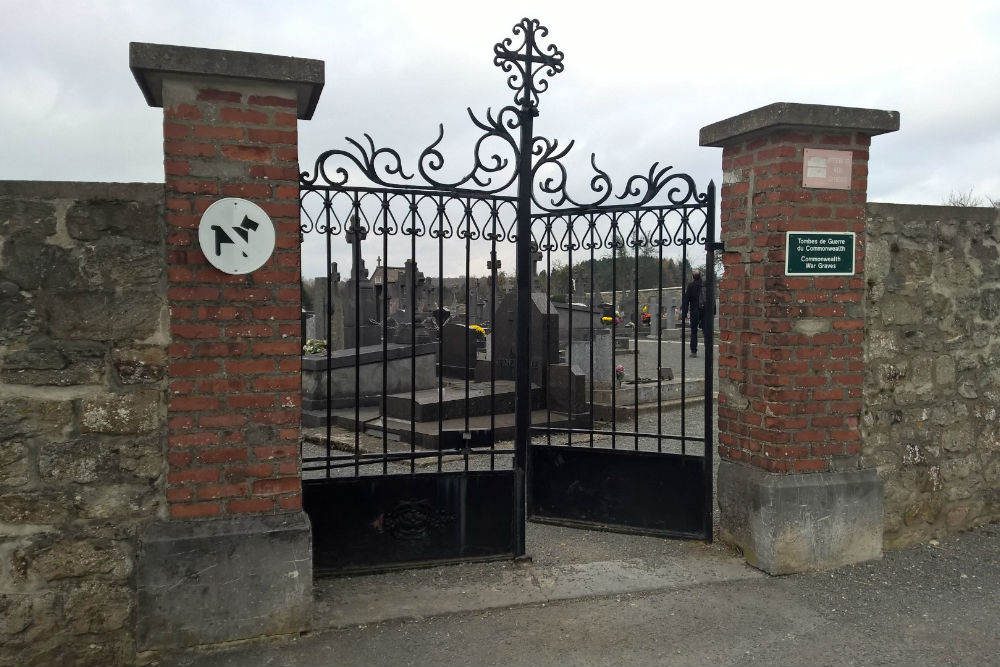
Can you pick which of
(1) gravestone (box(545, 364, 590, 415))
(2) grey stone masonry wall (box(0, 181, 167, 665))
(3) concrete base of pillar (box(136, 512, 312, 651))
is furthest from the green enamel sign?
(1) gravestone (box(545, 364, 590, 415))

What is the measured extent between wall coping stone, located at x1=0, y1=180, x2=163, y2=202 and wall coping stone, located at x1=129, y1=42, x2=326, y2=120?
0.45 metres

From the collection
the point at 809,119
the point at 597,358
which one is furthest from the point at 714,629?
the point at 597,358

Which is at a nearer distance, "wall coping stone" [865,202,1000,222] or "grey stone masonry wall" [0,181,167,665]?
"grey stone masonry wall" [0,181,167,665]

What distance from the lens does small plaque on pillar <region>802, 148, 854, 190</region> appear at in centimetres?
415

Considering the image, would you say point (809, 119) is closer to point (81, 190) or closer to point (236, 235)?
point (236, 235)

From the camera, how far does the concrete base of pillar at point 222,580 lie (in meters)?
3.22

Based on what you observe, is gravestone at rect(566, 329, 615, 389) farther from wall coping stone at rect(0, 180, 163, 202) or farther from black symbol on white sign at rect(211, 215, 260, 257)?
wall coping stone at rect(0, 180, 163, 202)

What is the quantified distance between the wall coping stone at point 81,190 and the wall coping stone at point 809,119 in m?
3.08

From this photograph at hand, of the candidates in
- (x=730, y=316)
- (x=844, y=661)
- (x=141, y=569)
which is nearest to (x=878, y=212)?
(x=730, y=316)

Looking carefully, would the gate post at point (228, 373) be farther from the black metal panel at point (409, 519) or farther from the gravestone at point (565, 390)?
the gravestone at point (565, 390)

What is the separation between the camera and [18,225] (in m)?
3.07

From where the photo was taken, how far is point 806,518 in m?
4.21

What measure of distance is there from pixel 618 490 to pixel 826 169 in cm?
234

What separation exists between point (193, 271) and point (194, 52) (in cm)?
93
